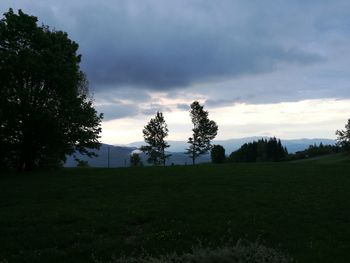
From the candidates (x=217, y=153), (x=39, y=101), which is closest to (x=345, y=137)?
(x=217, y=153)

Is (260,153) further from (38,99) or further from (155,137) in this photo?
(38,99)

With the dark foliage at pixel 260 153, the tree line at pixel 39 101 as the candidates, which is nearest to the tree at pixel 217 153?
the dark foliage at pixel 260 153

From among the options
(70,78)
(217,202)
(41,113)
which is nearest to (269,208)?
(217,202)

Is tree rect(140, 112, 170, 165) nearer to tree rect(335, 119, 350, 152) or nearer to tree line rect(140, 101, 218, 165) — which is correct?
tree line rect(140, 101, 218, 165)

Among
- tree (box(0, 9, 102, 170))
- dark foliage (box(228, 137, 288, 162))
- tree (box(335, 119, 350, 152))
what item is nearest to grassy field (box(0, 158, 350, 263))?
tree (box(0, 9, 102, 170))

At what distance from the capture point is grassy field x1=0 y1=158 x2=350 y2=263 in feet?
34.0

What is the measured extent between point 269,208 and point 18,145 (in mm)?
25417

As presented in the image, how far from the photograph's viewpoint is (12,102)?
1316 inches

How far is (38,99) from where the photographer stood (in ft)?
113

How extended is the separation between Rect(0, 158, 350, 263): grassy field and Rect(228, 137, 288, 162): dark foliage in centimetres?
9431

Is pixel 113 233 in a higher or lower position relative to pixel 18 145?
lower

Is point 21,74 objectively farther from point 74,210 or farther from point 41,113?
point 74,210

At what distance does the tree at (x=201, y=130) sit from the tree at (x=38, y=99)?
143 ft

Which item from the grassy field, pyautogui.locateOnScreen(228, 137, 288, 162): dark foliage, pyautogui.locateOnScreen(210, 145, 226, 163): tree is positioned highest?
pyautogui.locateOnScreen(228, 137, 288, 162): dark foliage
